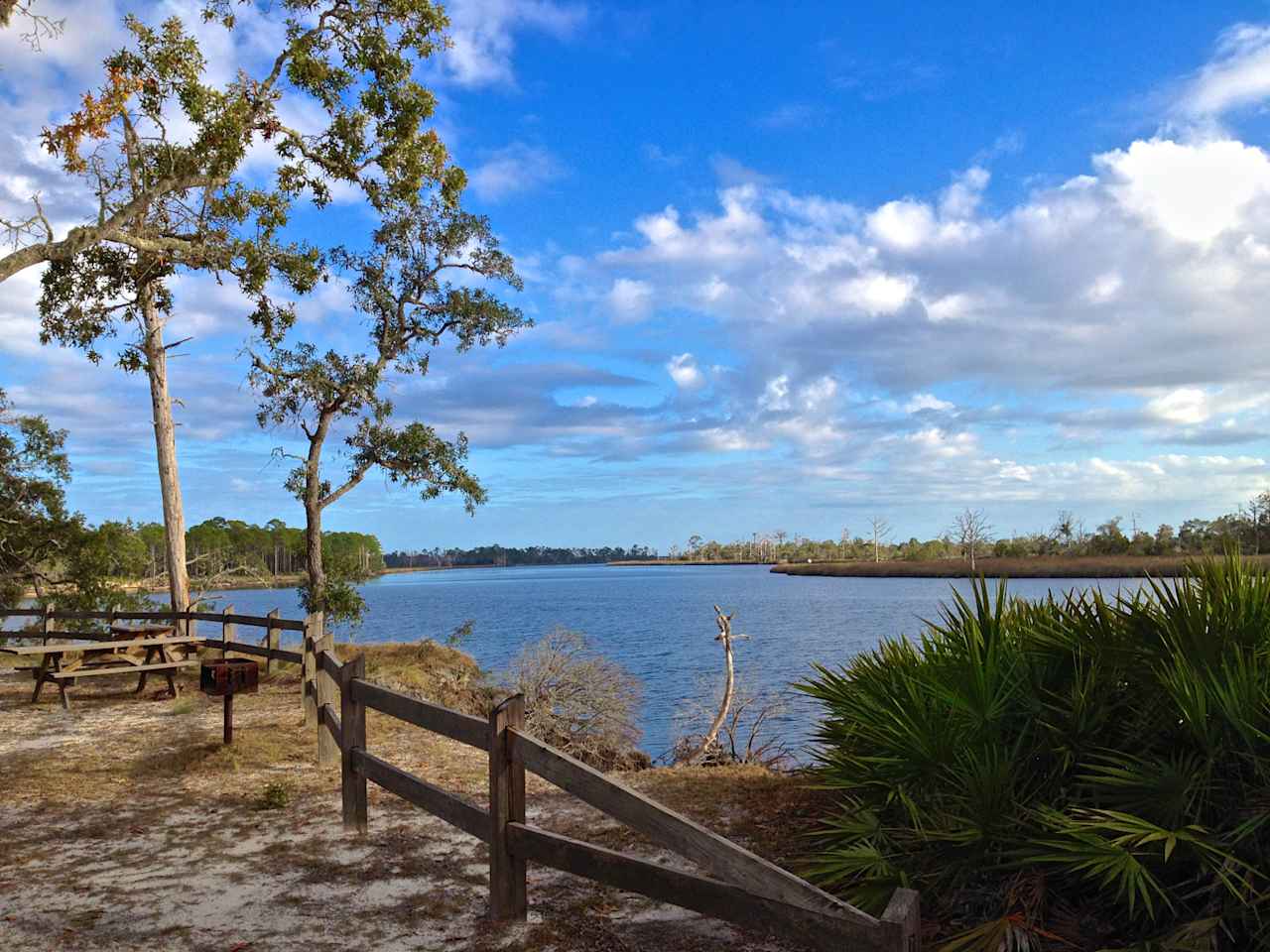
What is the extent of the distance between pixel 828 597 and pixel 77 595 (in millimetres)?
56080

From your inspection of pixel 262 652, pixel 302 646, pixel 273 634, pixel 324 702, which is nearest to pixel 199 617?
pixel 273 634

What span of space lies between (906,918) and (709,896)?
1085mm

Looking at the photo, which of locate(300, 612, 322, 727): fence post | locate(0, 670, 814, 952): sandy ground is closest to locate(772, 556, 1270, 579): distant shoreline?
locate(300, 612, 322, 727): fence post

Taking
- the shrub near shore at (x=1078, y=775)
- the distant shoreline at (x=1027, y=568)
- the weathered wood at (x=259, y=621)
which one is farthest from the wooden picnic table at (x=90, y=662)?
the distant shoreline at (x=1027, y=568)

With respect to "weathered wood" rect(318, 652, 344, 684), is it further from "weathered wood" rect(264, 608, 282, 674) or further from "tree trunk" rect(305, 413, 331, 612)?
"tree trunk" rect(305, 413, 331, 612)

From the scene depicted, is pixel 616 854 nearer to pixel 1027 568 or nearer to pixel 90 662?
pixel 90 662

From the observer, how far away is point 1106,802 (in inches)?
184

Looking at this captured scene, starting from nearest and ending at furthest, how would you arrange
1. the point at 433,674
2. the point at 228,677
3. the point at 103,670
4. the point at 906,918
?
the point at 906,918 < the point at 228,677 < the point at 103,670 < the point at 433,674

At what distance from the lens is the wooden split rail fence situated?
11.3 feet

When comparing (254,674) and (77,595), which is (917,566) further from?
(254,674)

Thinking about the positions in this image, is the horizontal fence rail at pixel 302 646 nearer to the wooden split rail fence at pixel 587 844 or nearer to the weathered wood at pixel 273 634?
the weathered wood at pixel 273 634

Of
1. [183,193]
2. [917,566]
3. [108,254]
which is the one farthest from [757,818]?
[917,566]

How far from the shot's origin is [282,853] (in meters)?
6.95

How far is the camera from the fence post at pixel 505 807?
5.21 m
